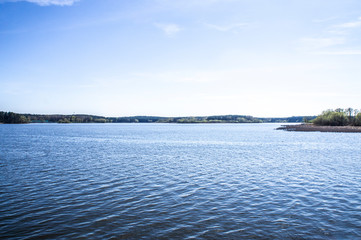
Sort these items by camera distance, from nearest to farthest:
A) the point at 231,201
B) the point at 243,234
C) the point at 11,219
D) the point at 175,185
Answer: the point at 243,234
the point at 11,219
the point at 231,201
the point at 175,185

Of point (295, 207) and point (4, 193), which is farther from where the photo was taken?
point (4, 193)

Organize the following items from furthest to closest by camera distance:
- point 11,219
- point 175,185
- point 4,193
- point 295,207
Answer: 1. point 175,185
2. point 4,193
3. point 295,207
4. point 11,219

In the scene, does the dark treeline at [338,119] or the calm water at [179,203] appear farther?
the dark treeline at [338,119]

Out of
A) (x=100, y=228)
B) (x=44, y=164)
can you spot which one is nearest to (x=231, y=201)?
(x=100, y=228)

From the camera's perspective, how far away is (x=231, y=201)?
49.4ft

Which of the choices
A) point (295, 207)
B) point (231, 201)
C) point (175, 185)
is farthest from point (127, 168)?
point (295, 207)

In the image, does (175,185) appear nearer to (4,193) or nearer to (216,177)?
(216,177)

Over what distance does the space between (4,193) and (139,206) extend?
9.19m

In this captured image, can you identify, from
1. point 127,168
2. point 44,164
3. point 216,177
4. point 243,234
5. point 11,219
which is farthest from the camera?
point 44,164

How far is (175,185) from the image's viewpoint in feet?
62.1

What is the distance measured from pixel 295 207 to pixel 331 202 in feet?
8.26

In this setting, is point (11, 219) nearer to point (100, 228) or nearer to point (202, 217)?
point (100, 228)

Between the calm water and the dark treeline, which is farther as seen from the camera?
the dark treeline

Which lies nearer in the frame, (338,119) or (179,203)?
(179,203)
